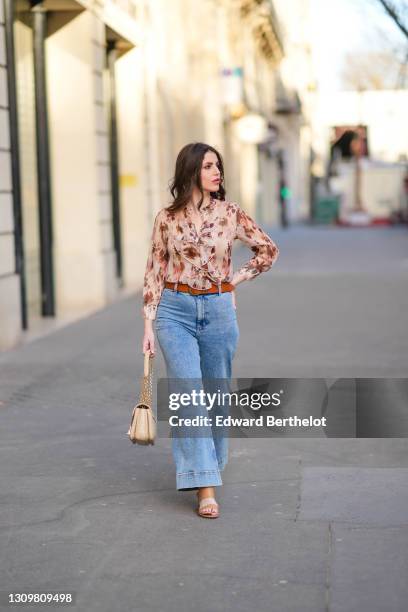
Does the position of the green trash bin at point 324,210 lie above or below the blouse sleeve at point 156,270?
below

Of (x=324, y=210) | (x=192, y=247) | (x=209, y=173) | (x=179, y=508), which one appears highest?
(x=209, y=173)

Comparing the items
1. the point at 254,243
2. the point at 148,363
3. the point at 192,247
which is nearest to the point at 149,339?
the point at 148,363

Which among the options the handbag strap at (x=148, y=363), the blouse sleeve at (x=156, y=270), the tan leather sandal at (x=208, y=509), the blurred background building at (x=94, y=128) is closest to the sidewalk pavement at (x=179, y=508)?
the tan leather sandal at (x=208, y=509)

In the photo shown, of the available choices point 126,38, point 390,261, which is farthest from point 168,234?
point 390,261

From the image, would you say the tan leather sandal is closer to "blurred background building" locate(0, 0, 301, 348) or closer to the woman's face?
the woman's face

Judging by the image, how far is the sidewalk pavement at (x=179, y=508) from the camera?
4605mm

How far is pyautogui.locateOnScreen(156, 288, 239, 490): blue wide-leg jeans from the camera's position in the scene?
5.62 meters

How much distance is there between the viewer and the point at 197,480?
563cm

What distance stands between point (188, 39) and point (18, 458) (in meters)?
21.9

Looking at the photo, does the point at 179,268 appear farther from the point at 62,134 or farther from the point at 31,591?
the point at 62,134

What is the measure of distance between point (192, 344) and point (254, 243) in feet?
1.88

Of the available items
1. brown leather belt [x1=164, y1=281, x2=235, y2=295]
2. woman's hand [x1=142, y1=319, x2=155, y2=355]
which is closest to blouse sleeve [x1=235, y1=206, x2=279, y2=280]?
brown leather belt [x1=164, y1=281, x2=235, y2=295]

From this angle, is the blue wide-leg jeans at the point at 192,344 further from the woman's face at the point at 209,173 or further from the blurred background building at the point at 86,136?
the blurred background building at the point at 86,136

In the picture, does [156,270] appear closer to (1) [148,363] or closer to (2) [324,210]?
(1) [148,363]
